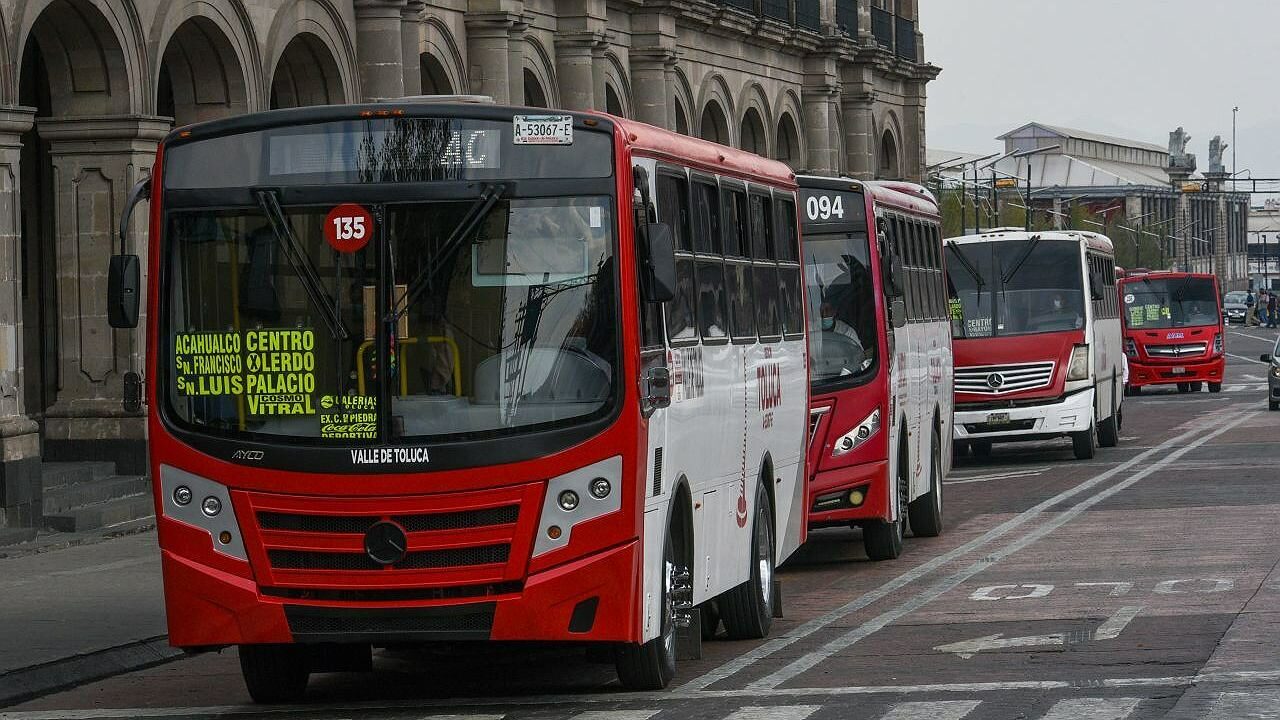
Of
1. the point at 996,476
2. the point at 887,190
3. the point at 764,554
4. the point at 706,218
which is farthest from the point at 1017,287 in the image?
the point at 706,218

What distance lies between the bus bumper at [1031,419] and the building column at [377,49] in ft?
28.6

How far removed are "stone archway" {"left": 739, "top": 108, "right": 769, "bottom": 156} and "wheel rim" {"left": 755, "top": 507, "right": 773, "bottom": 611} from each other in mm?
34086

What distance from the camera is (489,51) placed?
3291 cm

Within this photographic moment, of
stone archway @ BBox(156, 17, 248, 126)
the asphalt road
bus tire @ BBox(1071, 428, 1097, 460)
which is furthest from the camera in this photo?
bus tire @ BBox(1071, 428, 1097, 460)

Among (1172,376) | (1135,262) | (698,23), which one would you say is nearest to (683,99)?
(698,23)

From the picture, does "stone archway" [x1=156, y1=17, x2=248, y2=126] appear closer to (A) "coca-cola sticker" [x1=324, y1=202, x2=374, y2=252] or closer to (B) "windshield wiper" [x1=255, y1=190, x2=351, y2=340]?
(B) "windshield wiper" [x1=255, y1=190, x2=351, y2=340]

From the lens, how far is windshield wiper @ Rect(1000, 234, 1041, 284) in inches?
1268

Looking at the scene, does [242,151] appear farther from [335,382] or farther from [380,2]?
[380,2]

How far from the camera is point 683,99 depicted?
141 feet

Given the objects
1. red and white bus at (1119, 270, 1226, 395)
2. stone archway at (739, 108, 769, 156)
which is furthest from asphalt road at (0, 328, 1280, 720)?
red and white bus at (1119, 270, 1226, 395)

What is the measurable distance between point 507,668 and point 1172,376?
1881 inches

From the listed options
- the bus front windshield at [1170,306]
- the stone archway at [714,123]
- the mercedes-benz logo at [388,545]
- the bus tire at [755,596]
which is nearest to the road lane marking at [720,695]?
the mercedes-benz logo at [388,545]

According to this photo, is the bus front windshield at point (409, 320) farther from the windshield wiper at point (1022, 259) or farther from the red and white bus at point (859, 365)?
the windshield wiper at point (1022, 259)

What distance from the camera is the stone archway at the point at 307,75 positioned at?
28.8 m
